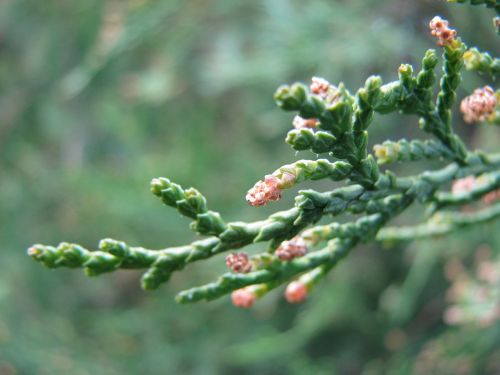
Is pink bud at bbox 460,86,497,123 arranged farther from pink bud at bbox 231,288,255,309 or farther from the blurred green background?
the blurred green background

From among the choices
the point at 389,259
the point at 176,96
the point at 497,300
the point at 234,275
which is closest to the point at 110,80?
the point at 176,96

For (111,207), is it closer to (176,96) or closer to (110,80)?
(110,80)

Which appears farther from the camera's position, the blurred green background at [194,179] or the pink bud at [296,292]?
the blurred green background at [194,179]

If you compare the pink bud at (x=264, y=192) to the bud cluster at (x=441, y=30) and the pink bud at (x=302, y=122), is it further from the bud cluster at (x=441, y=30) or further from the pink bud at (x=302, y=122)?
the bud cluster at (x=441, y=30)

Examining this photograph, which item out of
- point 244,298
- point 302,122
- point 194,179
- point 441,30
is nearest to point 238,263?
point 244,298

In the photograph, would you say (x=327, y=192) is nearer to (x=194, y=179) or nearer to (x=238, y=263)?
(x=238, y=263)

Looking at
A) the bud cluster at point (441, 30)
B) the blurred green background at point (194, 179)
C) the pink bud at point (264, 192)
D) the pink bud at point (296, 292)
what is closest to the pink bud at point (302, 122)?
the pink bud at point (264, 192)
